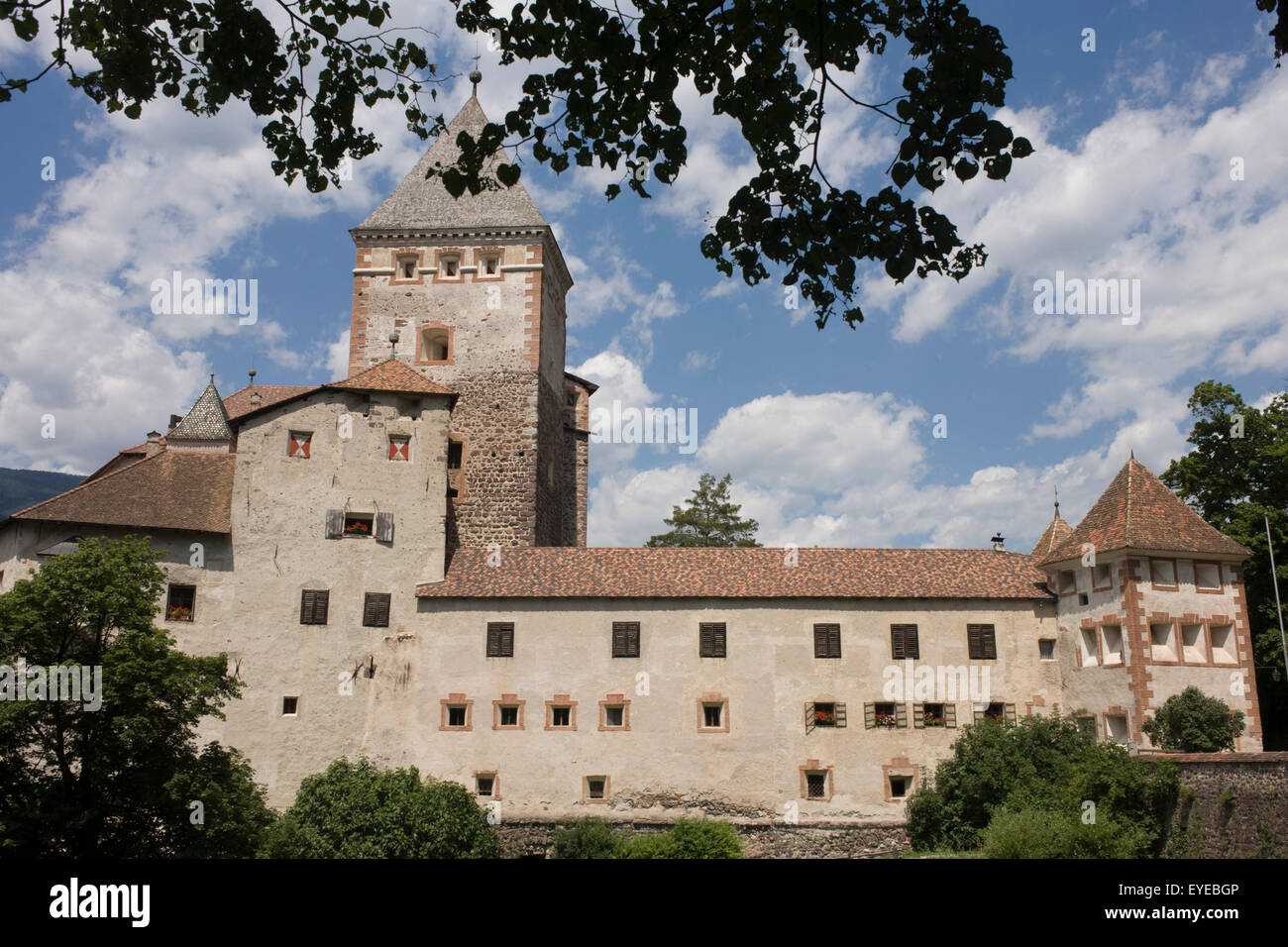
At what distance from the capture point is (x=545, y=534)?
3572cm

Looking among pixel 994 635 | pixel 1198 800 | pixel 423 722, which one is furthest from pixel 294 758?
pixel 1198 800

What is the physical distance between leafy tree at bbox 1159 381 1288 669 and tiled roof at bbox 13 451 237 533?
30705 millimetres

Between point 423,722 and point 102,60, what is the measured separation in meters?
23.6

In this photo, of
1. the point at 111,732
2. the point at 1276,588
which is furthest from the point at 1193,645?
the point at 111,732

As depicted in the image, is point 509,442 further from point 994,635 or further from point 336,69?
point 336,69

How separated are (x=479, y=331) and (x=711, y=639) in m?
14.1

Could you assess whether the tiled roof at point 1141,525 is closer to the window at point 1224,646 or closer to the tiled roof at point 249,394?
the window at point 1224,646

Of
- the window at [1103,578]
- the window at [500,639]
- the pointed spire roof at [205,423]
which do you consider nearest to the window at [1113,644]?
the window at [1103,578]

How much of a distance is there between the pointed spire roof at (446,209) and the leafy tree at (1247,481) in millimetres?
24288

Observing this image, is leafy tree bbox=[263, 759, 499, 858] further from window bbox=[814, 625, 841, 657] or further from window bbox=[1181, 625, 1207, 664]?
window bbox=[1181, 625, 1207, 664]

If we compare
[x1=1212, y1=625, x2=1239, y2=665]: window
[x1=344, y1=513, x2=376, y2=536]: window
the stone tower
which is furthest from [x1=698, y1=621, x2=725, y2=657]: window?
[x1=1212, y1=625, x2=1239, y2=665]: window

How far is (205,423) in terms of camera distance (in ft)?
127

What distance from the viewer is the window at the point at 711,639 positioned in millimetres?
28922

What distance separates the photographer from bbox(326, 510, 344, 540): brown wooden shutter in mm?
29609
